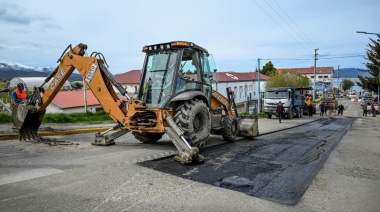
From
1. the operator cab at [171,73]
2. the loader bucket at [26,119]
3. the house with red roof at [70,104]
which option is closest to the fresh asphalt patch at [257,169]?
the operator cab at [171,73]

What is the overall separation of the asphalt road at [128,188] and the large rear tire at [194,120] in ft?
3.08

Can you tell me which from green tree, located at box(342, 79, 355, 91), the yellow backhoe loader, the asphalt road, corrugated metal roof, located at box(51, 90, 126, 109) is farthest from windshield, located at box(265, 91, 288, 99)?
green tree, located at box(342, 79, 355, 91)

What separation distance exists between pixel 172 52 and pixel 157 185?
3907 mm

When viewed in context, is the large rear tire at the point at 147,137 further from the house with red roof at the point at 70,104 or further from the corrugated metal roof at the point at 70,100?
the corrugated metal roof at the point at 70,100

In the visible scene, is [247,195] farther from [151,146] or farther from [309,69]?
[309,69]

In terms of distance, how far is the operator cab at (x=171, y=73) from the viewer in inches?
282

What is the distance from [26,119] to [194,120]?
4878mm

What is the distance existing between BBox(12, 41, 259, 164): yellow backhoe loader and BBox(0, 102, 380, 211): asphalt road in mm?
904

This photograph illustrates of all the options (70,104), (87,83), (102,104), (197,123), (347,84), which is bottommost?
(70,104)

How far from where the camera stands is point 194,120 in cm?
745

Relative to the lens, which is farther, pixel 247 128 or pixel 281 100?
pixel 281 100

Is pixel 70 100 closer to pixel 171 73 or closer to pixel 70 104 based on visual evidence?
pixel 70 104

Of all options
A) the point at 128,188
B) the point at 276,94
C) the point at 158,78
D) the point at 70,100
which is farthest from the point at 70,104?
the point at 128,188

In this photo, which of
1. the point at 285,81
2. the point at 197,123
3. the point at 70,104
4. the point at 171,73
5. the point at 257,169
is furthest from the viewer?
the point at 285,81
